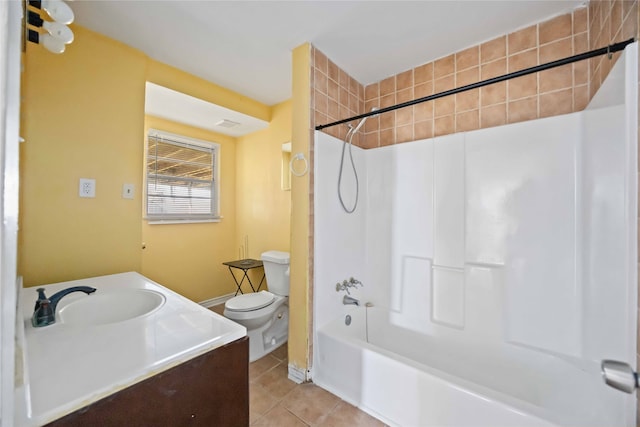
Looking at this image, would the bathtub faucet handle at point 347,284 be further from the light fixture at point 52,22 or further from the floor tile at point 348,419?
the light fixture at point 52,22

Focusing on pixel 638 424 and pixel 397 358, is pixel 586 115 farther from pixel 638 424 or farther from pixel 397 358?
pixel 397 358

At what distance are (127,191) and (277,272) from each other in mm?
1426

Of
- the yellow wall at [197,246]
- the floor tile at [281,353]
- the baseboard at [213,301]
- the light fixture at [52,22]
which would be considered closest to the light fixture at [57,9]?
the light fixture at [52,22]

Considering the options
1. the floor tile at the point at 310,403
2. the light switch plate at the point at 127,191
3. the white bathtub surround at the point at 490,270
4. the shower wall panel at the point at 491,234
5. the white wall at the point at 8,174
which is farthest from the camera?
the light switch plate at the point at 127,191

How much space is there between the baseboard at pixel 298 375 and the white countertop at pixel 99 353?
1115mm

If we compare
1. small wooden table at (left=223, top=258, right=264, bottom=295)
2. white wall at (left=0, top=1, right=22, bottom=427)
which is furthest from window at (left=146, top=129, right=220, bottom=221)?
white wall at (left=0, top=1, right=22, bottom=427)

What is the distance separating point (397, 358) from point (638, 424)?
2.86 ft

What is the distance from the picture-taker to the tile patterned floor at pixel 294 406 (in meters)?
1.46

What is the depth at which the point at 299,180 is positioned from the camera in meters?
1.86

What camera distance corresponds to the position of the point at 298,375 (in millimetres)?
1831

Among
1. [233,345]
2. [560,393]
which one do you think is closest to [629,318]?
[560,393]

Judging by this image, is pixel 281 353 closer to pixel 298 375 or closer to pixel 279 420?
pixel 298 375

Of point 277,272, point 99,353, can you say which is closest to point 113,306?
point 99,353

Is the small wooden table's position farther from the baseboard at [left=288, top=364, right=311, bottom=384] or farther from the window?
the baseboard at [left=288, top=364, right=311, bottom=384]
